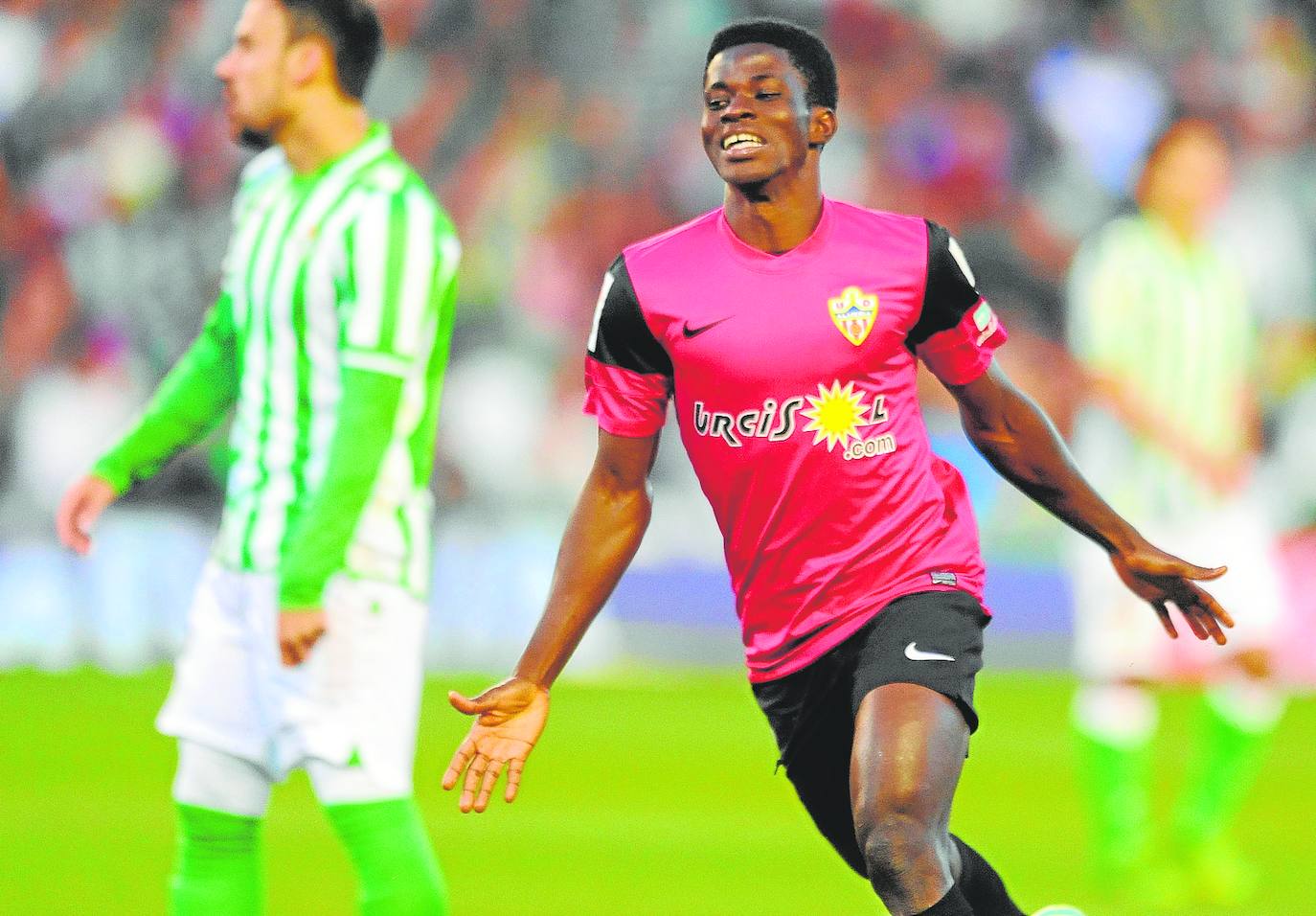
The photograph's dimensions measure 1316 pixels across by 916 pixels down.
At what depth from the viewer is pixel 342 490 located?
4496 mm

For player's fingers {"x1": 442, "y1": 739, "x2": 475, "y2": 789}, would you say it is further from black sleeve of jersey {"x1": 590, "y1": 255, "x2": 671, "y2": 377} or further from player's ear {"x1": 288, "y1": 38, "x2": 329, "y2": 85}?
player's ear {"x1": 288, "y1": 38, "x2": 329, "y2": 85}

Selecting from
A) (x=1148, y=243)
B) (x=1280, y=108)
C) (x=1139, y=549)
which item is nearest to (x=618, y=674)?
(x=1148, y=243)

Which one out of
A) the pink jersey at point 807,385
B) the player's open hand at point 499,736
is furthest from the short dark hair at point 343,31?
the player's open hand at point 499,736

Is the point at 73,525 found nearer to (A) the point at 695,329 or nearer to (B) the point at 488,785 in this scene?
(B) the point at 488,785

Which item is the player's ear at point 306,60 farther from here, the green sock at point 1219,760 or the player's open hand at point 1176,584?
the green sock at point 1219,760

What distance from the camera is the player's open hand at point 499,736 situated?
400 centimetres

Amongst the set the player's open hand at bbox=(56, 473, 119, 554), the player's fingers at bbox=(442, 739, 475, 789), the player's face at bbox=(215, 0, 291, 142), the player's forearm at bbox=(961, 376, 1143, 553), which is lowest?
the player's fingers at bbox=(442, 739, 475, 789)

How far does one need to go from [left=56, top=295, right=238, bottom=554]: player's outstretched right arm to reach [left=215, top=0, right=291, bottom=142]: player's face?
49cm

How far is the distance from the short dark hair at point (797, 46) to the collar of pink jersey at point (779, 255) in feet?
0.80

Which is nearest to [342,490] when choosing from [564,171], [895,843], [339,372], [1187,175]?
[339,372]

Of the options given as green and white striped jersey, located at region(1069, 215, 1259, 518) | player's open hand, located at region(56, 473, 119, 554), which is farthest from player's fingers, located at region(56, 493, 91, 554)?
green and white striped jersey, located at region(1069, 215, 1259, 518)

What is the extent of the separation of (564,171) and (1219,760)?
8677mm

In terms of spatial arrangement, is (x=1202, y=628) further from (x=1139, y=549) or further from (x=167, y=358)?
(x=167, y=358)

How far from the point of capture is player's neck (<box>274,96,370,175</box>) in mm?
4816
